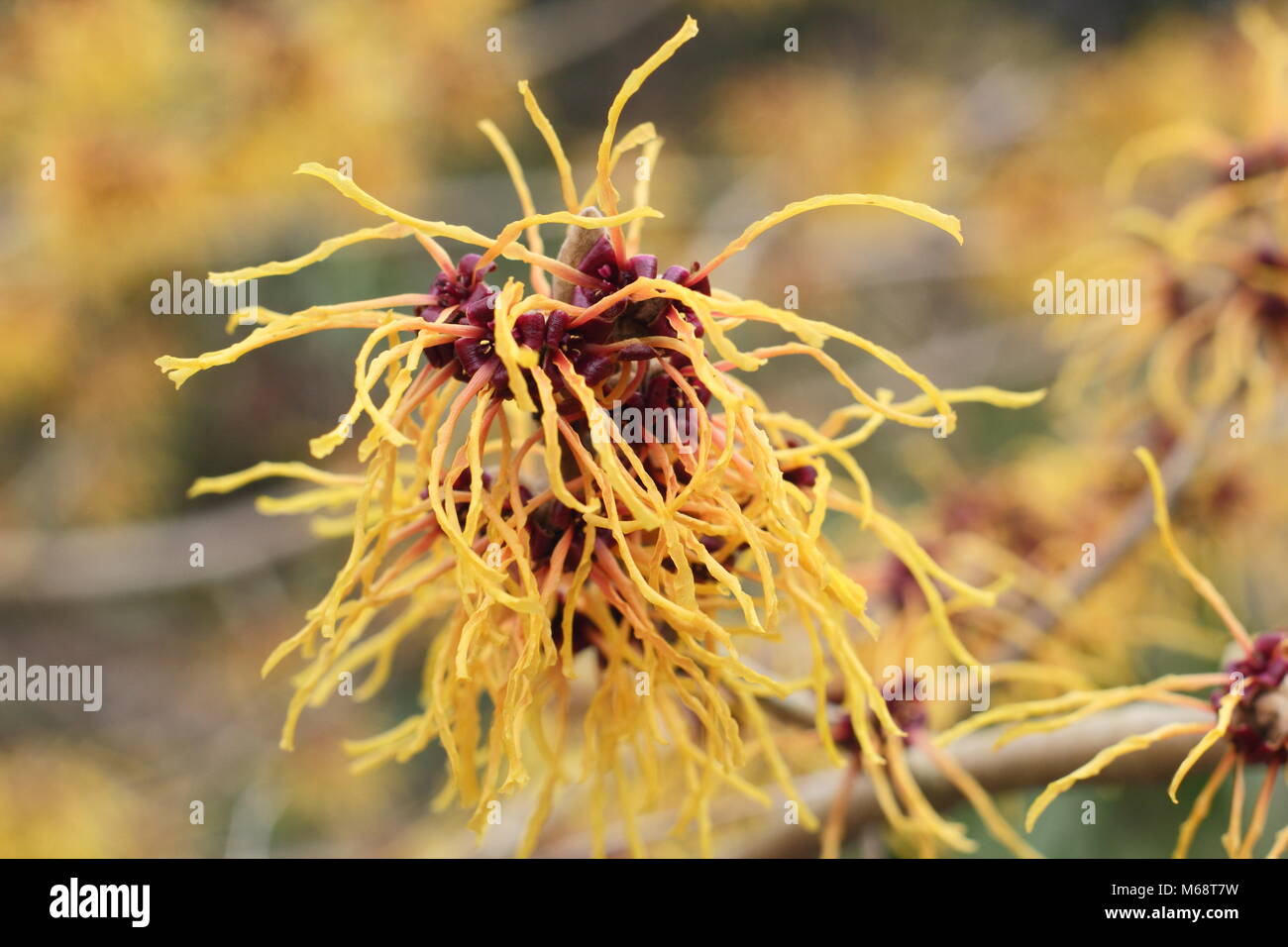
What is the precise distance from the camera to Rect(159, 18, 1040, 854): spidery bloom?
0.42 m

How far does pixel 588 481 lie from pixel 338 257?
1.51m

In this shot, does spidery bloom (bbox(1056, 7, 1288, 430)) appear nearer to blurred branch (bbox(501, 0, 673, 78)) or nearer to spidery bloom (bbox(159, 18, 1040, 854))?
spidery bloom (bbox(159, 18, 1040, 854))

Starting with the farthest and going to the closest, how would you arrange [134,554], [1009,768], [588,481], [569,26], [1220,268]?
[569,26], [134,554], [1220,268], [1009,768], [588,481]

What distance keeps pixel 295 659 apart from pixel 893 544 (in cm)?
160

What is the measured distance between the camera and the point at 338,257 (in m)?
1.81

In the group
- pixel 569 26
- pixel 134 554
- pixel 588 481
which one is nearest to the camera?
pixel 588 481

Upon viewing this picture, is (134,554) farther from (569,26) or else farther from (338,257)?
(569,26)

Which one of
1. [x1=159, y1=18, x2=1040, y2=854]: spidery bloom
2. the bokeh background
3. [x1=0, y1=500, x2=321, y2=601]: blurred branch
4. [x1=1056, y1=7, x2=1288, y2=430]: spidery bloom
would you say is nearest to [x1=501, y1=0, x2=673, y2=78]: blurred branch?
the bokeh background

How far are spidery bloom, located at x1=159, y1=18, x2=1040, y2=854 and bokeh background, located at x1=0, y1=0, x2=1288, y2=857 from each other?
63 cm

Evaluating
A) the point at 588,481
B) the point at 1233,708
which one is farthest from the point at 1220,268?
the point at 588,481

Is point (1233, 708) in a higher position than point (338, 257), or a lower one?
lower

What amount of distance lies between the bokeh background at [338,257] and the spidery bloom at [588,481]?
63 centimetres
